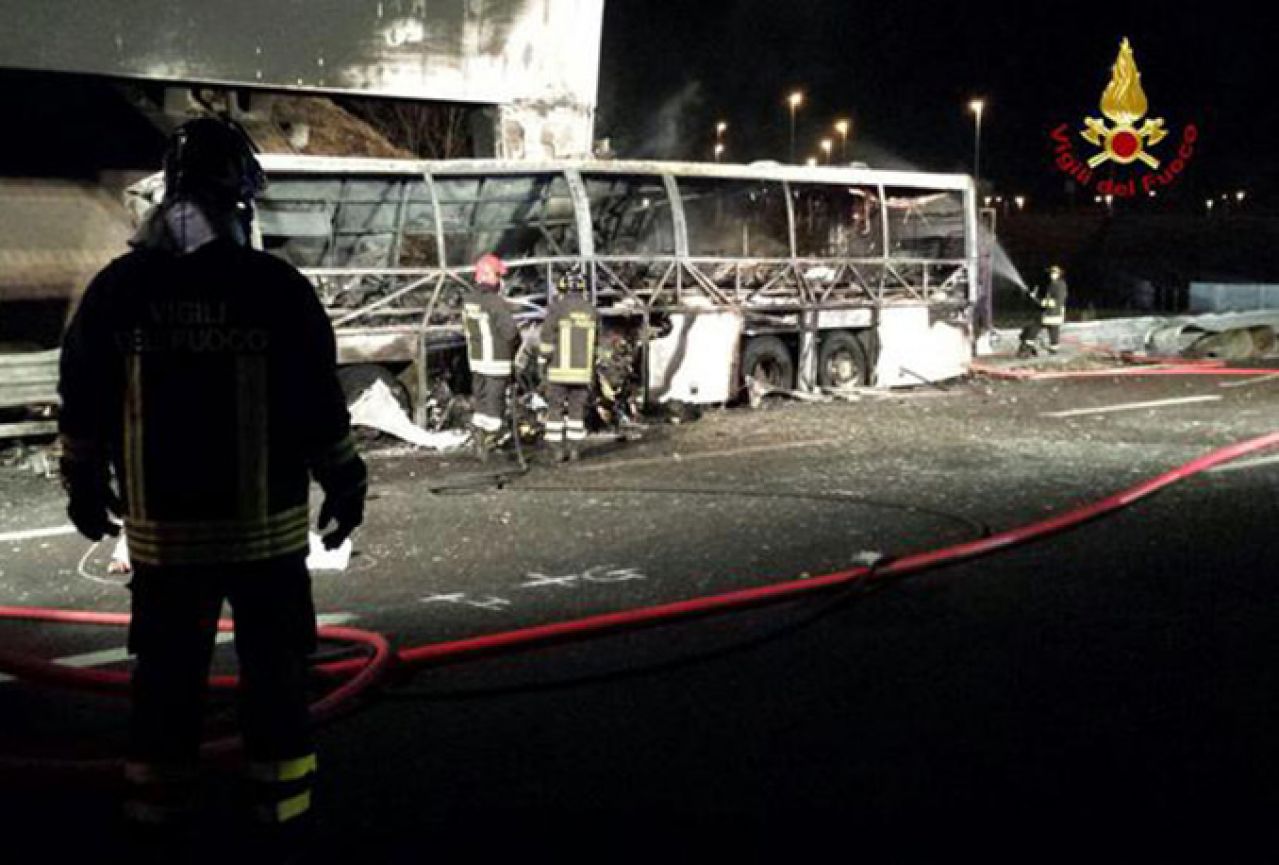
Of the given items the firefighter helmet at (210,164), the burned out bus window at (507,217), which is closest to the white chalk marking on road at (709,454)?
the burned out bus window at (507,217)

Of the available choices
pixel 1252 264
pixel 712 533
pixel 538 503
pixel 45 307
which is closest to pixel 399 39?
pixel 45 307

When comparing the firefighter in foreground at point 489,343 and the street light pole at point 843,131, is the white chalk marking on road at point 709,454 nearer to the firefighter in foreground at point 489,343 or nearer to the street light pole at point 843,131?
the firefighter in foreground at point 489,343

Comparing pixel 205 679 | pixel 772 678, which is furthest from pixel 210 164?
pixel 772 678

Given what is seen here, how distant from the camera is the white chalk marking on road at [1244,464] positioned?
31.9 feet

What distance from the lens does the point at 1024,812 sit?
366cm

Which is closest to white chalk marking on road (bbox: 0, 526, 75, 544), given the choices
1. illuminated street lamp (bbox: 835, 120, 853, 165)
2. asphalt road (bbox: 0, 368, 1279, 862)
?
asphalt road (bbox: 0, 368, 1279, 862)

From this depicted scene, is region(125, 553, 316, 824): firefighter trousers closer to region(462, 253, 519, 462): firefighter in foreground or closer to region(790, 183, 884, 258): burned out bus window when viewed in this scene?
region(462, 253, 519, 462): firefighter in foreground

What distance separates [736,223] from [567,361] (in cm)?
677

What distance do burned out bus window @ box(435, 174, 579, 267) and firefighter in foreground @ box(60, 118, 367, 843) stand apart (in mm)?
10835

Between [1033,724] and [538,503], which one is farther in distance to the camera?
[538,503]

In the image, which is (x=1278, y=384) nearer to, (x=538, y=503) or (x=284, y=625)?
(x=538, y=503)

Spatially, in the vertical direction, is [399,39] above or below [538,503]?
above

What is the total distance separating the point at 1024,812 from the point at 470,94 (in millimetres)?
15733

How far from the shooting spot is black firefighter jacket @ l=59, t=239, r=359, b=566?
3064 mm
